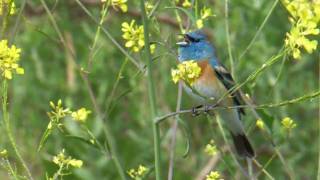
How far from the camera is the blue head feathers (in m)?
4.85

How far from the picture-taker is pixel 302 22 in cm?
302

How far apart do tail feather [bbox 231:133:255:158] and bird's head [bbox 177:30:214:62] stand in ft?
1.58

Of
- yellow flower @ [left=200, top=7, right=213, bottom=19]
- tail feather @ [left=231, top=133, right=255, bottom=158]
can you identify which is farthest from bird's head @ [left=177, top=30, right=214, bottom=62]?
yellow flower @ [left=200, top=7, right=213, bottom=19]

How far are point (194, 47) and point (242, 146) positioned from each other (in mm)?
593

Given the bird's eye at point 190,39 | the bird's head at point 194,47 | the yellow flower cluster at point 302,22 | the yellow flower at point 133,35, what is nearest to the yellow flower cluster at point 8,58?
the yellow flower at point 133,35

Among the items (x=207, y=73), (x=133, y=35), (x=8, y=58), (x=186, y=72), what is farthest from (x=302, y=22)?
(x=207, y=73)

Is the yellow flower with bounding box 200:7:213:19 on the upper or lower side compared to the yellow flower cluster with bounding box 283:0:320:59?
upper

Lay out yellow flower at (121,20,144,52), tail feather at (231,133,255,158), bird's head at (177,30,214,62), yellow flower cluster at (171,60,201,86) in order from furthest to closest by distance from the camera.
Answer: tail feather at (231,133,255,158) → bird's head at (177,30,214,62) → yellow flower at (121,20,144,52) → yellow flower cluster at (171,60,201,86)

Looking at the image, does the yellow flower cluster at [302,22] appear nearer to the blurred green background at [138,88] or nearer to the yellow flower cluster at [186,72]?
the yellow flower cluster at [186,72]

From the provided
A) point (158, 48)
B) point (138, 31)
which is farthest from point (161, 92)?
point (138, 31)

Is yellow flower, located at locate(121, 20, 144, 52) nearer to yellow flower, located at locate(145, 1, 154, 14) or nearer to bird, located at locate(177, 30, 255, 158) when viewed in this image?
yellow flower, located at locate(145, 1, 154, 14)

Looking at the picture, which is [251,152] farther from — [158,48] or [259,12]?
[158,48]

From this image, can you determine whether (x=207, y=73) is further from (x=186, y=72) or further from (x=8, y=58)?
(x=8, y=58)

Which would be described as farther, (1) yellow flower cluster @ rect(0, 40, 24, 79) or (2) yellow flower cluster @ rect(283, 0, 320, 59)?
(1) yellow flower cluster @ rect(0, 40, 24, 79)
